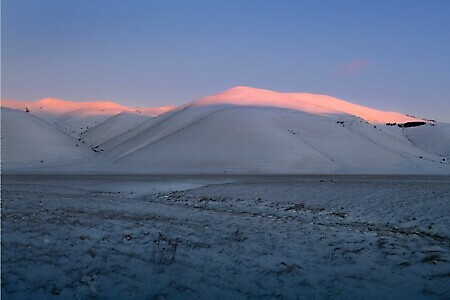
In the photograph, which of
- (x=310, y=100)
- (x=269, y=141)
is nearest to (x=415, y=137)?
(x=310, y=100)

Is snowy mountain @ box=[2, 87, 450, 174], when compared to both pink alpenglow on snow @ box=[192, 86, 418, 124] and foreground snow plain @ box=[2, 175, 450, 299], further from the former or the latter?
foreground snow plain @ box=[2, 175, 450, 299]

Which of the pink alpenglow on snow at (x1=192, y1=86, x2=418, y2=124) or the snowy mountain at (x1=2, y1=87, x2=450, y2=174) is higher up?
the pink alpenglow on snow at (x1=192, y1=86, x2=418, y2=124)

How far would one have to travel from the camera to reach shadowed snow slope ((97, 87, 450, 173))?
124 feet

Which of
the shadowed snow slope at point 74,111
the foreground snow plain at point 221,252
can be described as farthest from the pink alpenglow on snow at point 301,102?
the foreground snow plain at point 221,252

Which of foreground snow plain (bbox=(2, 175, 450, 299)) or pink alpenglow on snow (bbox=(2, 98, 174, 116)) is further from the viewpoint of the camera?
pink alpenglow on snow (bbox=(2, 98, 174, 116))

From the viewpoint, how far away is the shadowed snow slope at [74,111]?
89000mm

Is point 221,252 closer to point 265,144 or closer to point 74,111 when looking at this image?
point 265,144

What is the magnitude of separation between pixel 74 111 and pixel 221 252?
104069 mm

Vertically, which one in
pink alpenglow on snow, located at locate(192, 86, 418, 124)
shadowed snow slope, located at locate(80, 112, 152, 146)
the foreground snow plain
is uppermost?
pink alpenglow on snow, located at locate(192, 86, 418, 124)

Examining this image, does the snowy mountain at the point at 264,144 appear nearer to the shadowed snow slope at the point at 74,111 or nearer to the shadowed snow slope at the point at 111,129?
the shadowed snow slope at the point at 111,129

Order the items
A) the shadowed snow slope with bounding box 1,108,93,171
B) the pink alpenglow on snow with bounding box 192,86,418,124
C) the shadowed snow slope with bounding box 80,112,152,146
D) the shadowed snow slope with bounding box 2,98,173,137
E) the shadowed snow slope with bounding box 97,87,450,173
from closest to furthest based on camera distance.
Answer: the shadowed snow slope with bounding box 97,87,450,173 → the shadowed snow slope with bounding box 1,108,93,171 → the pink alpenglow on snow with bounding box 192,86,418,124 → the shadowed snow slope with bounding box 80,112,152,146 → the shadowed snow slope with bounding box 2,98,173,137

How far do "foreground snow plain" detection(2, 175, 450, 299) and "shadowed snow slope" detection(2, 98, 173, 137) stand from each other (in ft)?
253

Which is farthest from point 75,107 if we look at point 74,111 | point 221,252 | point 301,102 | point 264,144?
point 221,252

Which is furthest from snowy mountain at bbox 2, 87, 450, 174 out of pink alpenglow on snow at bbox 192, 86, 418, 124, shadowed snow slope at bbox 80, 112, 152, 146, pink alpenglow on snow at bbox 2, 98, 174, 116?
pink alpenglow on snow at bbox 2, 98, 174, 116
